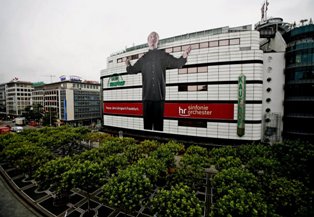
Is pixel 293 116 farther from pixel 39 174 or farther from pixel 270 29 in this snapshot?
pixel 39 174

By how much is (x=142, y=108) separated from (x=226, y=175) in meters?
27.9

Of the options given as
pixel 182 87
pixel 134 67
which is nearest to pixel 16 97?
pixel 134 67

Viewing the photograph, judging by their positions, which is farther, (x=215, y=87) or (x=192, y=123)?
(x=192, y=123)

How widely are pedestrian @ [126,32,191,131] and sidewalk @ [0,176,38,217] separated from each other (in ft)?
87.0

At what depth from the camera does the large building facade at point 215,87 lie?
1135 inches

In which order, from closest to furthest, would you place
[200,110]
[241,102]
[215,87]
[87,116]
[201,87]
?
1. [241,102]
2. [215,87]
3. [201,87]
4. [200,110]
5. [87,116]

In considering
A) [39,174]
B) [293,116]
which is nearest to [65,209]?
[39,174]

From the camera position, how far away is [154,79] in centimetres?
3666

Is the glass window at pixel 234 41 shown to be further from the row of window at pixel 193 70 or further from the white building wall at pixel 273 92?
the row of window at pixel 193 70

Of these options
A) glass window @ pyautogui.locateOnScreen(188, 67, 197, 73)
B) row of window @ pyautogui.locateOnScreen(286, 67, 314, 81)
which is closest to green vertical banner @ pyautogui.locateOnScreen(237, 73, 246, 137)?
glass window @ pyautogui.locateOnScreen(188, 67, 197, 73)

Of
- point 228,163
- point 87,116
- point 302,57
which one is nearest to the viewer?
point 228,163

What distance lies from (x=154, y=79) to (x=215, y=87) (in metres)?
14.8

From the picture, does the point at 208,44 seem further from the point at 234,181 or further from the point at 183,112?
the point at 234,181

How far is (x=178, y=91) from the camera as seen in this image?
1356 inches
